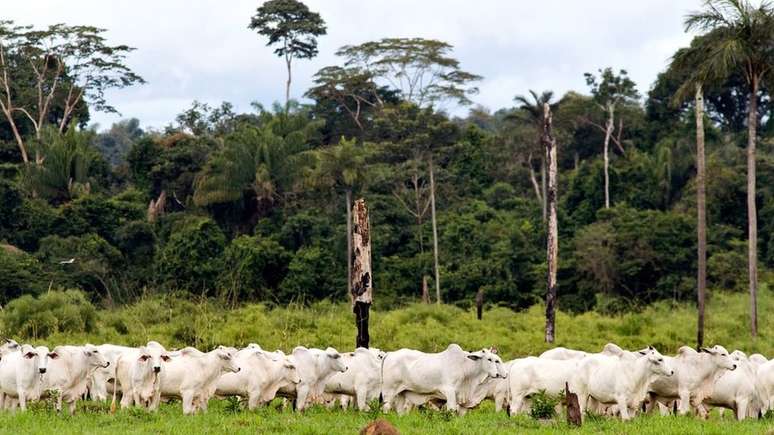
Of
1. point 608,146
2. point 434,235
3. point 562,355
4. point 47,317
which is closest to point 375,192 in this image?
point 434,235

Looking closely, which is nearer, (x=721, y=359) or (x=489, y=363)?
(x=721, y=359)

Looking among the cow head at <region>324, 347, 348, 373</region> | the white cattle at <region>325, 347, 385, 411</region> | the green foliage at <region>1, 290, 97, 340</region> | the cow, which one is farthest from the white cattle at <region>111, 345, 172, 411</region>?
the green foliage at <region>1, 290, 97, 340</region>

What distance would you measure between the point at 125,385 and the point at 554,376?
6.52 m

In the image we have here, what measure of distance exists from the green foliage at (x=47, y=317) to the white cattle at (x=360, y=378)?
1324 centimetres

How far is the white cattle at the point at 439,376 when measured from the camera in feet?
61.0

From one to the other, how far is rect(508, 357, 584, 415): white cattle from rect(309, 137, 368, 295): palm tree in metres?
28.7

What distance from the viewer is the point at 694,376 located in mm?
18250

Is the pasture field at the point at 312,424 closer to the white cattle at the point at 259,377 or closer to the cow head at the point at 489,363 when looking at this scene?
the cow head at the point at 489,363

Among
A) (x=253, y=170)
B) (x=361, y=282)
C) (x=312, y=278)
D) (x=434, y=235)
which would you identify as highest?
(x=253, y=170)

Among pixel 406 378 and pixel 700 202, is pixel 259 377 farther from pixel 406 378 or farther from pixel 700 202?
pixel 700 202

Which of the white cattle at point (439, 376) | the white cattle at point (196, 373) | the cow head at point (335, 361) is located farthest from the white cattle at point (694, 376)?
the white cattle at point (196, 373)

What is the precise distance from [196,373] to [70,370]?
6.04 ft

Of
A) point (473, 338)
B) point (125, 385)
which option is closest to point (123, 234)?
point (473, 338)

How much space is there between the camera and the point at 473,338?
1297 inches
